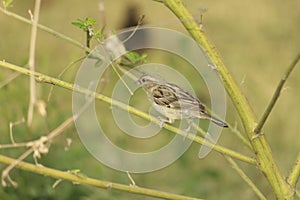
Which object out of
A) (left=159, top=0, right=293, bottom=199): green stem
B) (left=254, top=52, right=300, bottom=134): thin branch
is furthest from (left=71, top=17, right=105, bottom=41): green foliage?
(left=254, top=52, right=300, bottom=134): thin branch

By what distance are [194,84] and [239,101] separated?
2.29m

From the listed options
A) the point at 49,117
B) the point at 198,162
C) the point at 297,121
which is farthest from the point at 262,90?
the point at 49,117

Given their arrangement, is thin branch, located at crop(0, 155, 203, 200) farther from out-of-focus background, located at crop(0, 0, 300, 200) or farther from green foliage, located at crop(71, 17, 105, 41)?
out-of-focus background, located at crop(0, 0, 300, 200)

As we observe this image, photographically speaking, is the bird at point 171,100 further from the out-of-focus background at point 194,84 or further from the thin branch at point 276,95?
the out-of-focus background at point 194,84

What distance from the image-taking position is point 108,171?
9.12ft

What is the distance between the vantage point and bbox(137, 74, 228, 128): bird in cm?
138

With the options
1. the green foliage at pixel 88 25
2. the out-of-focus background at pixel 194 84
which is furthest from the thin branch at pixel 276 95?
the out-of-focus background at pixel 194 84

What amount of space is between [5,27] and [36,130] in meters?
1.92

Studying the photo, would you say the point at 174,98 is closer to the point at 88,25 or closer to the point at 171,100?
the point at 171,100

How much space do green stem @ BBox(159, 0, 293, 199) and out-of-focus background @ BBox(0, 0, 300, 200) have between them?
4.24ft

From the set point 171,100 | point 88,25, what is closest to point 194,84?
point 171,100

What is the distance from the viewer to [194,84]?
341cm

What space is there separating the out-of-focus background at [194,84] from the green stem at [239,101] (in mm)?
1291

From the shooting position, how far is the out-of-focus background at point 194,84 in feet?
8.20
